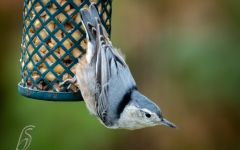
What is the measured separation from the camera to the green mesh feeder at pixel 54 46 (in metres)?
3.13

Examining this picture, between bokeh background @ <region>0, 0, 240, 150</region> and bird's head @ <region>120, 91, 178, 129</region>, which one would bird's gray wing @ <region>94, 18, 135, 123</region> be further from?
bokeh background @ <region>0, 0, 240, 150</region>

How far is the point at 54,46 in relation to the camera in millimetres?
3145

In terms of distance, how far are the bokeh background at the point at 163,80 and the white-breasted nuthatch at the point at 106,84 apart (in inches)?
44.2

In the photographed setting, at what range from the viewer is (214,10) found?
Result: 4.55 meters

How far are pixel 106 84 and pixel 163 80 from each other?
1645 millimetres

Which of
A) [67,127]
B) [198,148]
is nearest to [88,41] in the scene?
[67,127]

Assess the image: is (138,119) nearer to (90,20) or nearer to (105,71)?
(105,71)

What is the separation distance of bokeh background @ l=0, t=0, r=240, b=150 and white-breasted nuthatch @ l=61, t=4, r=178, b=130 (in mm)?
1123

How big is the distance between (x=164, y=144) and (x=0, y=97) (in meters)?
1.62

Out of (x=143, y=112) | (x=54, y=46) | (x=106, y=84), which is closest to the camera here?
(x=143, y=112)

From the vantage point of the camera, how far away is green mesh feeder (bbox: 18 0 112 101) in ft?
10.3

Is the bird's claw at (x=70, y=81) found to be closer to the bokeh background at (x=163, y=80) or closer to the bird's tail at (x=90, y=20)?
the bird's tail at (x=90, y=20)

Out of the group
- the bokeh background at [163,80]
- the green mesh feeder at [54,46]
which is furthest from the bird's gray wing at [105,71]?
the bokeh background at [163,80]

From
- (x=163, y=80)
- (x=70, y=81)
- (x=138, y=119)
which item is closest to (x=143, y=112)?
(x=138, y=119)
